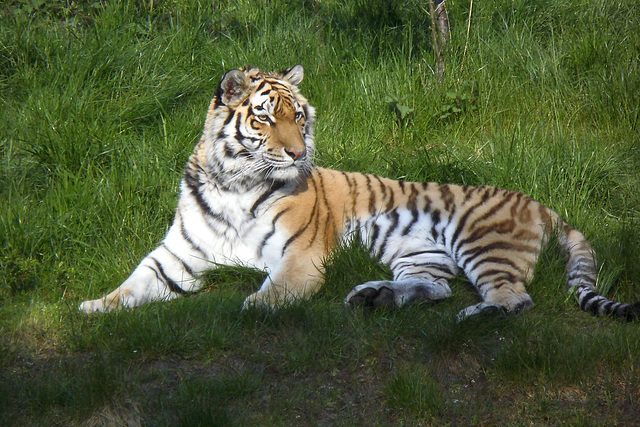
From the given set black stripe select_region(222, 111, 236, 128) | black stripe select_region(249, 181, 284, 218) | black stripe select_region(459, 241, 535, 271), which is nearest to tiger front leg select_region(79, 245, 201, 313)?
black stripe select_region(249, 181, 284, 218)

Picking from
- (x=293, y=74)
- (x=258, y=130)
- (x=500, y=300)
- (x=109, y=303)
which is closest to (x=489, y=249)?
(x=500, y=300)

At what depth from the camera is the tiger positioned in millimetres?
3889

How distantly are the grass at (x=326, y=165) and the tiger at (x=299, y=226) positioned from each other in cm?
14

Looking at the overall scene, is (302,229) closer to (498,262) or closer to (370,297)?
(370,297)

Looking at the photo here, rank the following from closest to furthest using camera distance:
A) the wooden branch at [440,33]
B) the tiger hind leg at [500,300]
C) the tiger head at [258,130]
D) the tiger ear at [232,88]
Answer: the tiger hind leg at [500,300] → the tiger head at [258,130] → the tiger ear at [232,88] → the wooden branch at [440,33]

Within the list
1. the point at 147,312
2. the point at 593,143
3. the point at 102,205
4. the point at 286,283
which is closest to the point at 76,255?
the point at 102,205

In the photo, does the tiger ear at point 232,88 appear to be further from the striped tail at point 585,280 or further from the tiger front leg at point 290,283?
the striped tail at point 585,280

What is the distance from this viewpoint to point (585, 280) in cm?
385

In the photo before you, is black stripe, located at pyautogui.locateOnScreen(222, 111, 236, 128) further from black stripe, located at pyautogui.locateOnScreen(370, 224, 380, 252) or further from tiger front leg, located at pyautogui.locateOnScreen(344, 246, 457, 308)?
tiger front leg, located at pyautogui.locateOnScreen(344, 246, 457, 308)

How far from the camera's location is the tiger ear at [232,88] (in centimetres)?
421

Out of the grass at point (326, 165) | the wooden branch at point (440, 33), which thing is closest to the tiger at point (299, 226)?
the grass at point (326, 165)

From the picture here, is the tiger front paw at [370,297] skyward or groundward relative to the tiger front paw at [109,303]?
skyward

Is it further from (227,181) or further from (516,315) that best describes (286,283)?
(516,315)

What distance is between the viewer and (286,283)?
3.82 m
